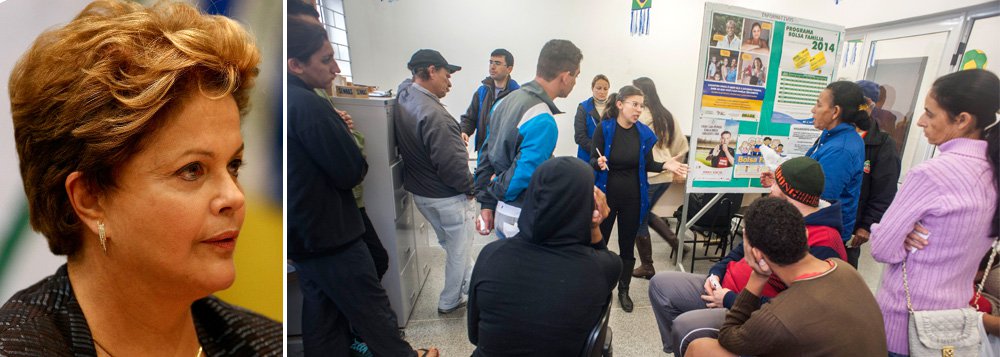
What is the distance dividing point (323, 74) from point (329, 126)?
0.10m

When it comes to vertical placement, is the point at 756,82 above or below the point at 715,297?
above

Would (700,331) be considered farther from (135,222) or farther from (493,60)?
(135,222)

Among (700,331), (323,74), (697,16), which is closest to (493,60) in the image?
(323,74)

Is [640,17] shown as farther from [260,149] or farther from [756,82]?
[260,149]

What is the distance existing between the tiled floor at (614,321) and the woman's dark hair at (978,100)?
58cm

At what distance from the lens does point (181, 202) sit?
0.36 metres

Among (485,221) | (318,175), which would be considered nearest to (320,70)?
(318,175)

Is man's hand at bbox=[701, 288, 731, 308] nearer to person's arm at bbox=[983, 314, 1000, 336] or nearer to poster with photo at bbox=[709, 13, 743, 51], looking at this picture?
person's arm at bbox=[983, 314, 1000, 336]

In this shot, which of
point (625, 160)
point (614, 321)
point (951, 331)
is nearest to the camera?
point (951, 331)

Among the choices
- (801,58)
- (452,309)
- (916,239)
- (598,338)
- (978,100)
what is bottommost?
(598,338)

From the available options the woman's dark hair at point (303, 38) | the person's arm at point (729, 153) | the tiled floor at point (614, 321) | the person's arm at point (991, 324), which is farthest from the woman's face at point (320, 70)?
the person's arm at point (991, 324)

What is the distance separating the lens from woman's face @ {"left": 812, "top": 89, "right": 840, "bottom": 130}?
93cm

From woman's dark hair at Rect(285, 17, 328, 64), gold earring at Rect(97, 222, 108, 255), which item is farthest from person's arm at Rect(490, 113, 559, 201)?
gold earring at Rect(97, 222, 108, 255)

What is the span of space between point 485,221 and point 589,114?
1.24ft
